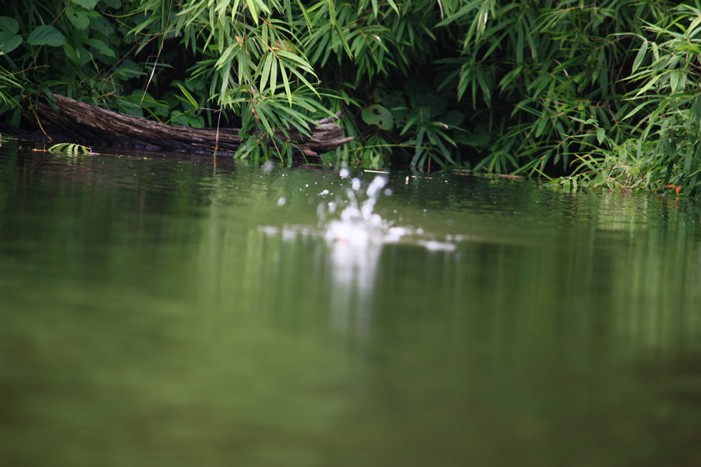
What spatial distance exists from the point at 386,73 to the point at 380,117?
1.14ft

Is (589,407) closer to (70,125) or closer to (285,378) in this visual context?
(285,378)

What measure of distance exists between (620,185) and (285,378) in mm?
4161

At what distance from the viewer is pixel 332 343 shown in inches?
47.6

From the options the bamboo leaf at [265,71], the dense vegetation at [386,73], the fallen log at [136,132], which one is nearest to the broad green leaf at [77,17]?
the dense vegetation at [386,73]

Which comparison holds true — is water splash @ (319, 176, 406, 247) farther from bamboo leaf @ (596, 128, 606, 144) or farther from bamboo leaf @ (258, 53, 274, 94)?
bamboo leaf @ (596, 128, 606, 144)

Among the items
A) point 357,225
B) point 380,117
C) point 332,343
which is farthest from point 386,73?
point 332,343

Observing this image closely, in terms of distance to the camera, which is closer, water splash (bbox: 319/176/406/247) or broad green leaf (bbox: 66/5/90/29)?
water splash (bbox: 319/176/406/247)

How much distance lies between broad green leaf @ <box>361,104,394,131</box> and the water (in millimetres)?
3791

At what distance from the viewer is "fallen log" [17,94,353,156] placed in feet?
18.4

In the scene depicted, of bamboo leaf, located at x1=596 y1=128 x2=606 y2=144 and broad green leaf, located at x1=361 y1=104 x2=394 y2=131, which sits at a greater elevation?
broad green leaf, located at x1=361 y1=104 x2=394 y2=131

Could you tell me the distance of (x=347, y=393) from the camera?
102 centimetres

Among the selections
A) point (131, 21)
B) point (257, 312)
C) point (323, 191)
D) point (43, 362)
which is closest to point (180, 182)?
point (323, 191)

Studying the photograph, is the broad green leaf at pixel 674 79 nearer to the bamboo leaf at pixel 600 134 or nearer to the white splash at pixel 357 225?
the bamboo leaf at pixel 600 134

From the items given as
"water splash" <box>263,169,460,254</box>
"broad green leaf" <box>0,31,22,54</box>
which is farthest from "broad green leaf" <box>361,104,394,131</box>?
"water splash" <box>263,169,460,254</box>
